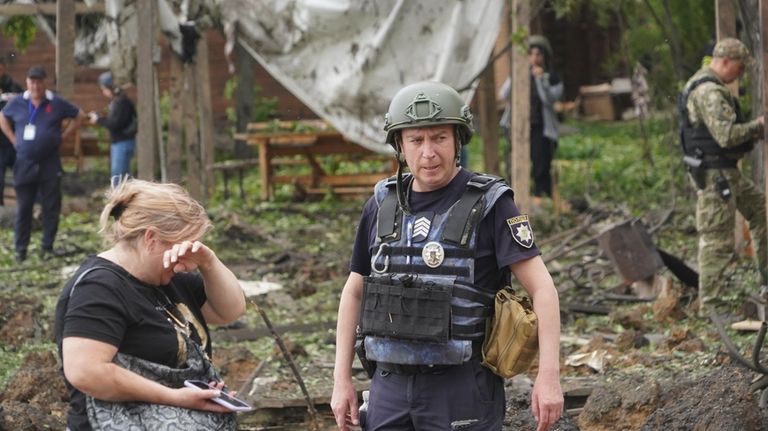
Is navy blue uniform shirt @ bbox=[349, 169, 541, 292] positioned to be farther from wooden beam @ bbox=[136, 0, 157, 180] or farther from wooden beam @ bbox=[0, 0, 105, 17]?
wooden beam @ bbox=[0, 0, 105, 17]

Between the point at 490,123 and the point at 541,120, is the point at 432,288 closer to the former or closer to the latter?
the point at 490,123

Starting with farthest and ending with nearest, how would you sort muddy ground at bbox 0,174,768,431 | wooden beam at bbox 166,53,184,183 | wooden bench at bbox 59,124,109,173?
wooden bench at bbox 59,124,109,173 < wooden beam at bbox 166,53,184,183 < muddy ground at bbox 0,174,768,431

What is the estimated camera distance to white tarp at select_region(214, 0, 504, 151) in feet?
37.3

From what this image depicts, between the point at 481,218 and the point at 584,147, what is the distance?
18867mm

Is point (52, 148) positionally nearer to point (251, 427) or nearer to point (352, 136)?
point (352, 136)

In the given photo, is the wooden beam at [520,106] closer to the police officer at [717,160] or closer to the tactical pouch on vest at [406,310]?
the police officer at [717,160]

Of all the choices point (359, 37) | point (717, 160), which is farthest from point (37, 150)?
point (717, 160)

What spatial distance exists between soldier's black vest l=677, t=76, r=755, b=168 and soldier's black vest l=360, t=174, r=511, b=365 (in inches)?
224

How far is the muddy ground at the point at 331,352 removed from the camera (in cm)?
600

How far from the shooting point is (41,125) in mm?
13641

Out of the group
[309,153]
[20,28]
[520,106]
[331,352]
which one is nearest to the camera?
[331,352]

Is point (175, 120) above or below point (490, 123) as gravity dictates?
below

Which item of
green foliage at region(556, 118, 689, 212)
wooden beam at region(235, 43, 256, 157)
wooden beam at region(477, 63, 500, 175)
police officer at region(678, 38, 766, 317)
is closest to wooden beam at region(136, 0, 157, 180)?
police officer at region(678, 38, 766, 317)

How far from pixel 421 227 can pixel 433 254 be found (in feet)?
0.32
